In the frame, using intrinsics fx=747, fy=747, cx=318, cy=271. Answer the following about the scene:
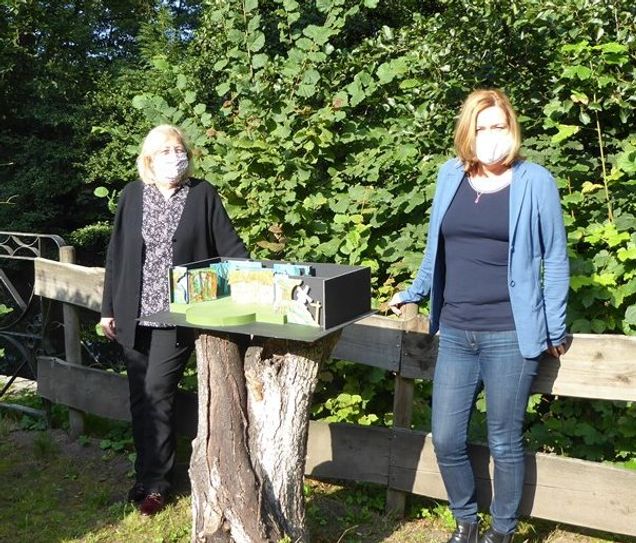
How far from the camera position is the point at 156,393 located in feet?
11.9

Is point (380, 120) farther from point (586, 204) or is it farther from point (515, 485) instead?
point (515, 485)

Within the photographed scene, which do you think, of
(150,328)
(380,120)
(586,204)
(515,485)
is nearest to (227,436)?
(150,328)

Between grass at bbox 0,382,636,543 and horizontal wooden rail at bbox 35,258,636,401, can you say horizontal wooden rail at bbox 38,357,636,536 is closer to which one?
grass at bbox 0,382,636,543

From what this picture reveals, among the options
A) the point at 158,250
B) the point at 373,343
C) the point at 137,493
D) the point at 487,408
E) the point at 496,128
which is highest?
the point at 496,128

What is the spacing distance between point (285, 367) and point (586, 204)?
6.28ft

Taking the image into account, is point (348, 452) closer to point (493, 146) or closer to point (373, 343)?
point (373, 343)

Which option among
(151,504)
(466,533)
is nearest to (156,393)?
(151,504)

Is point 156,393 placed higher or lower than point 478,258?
lower

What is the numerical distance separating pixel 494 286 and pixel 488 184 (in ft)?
1.30

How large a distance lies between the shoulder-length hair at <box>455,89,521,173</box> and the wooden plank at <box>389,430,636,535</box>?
1363 millimetres

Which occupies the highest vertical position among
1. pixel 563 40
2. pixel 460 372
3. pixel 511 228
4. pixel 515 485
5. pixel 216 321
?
pixel 563 40

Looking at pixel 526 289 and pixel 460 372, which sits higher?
pixel 526 289

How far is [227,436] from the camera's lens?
9.96ft

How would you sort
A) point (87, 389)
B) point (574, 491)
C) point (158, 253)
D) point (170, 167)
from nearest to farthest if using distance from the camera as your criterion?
point (574, 491) → point (170, 167) → point (158, 253) → point (87, 389)
